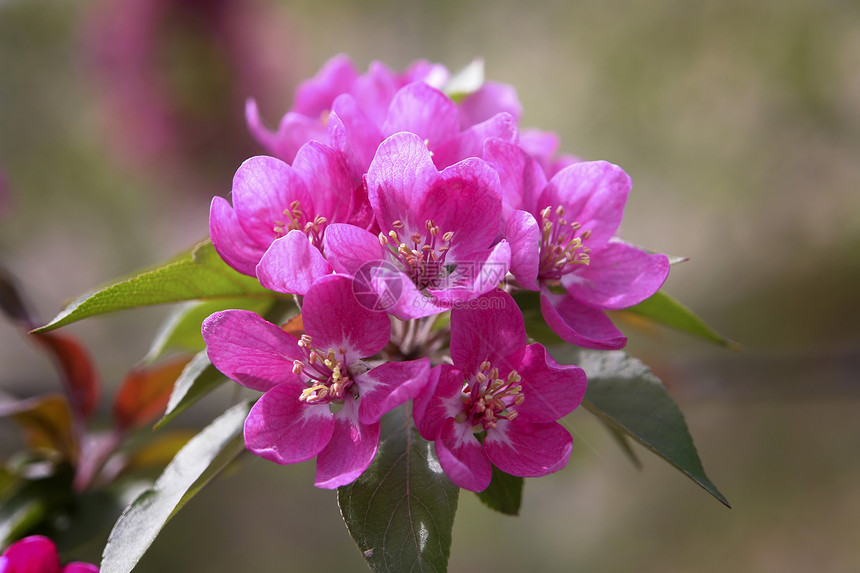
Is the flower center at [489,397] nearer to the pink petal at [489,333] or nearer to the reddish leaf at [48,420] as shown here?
the pink petal at [489,333]

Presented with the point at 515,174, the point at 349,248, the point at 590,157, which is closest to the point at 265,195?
the point at 349,248

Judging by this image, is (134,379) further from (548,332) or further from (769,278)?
(769,278)

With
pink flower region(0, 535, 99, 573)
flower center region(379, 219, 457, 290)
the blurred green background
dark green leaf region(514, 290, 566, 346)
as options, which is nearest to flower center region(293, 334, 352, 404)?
flower center region(379, 219, 457, 290)

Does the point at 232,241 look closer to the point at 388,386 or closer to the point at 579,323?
the point at 388,386

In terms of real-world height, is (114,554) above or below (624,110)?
above

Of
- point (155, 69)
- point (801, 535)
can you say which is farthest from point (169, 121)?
point (801, 535)
